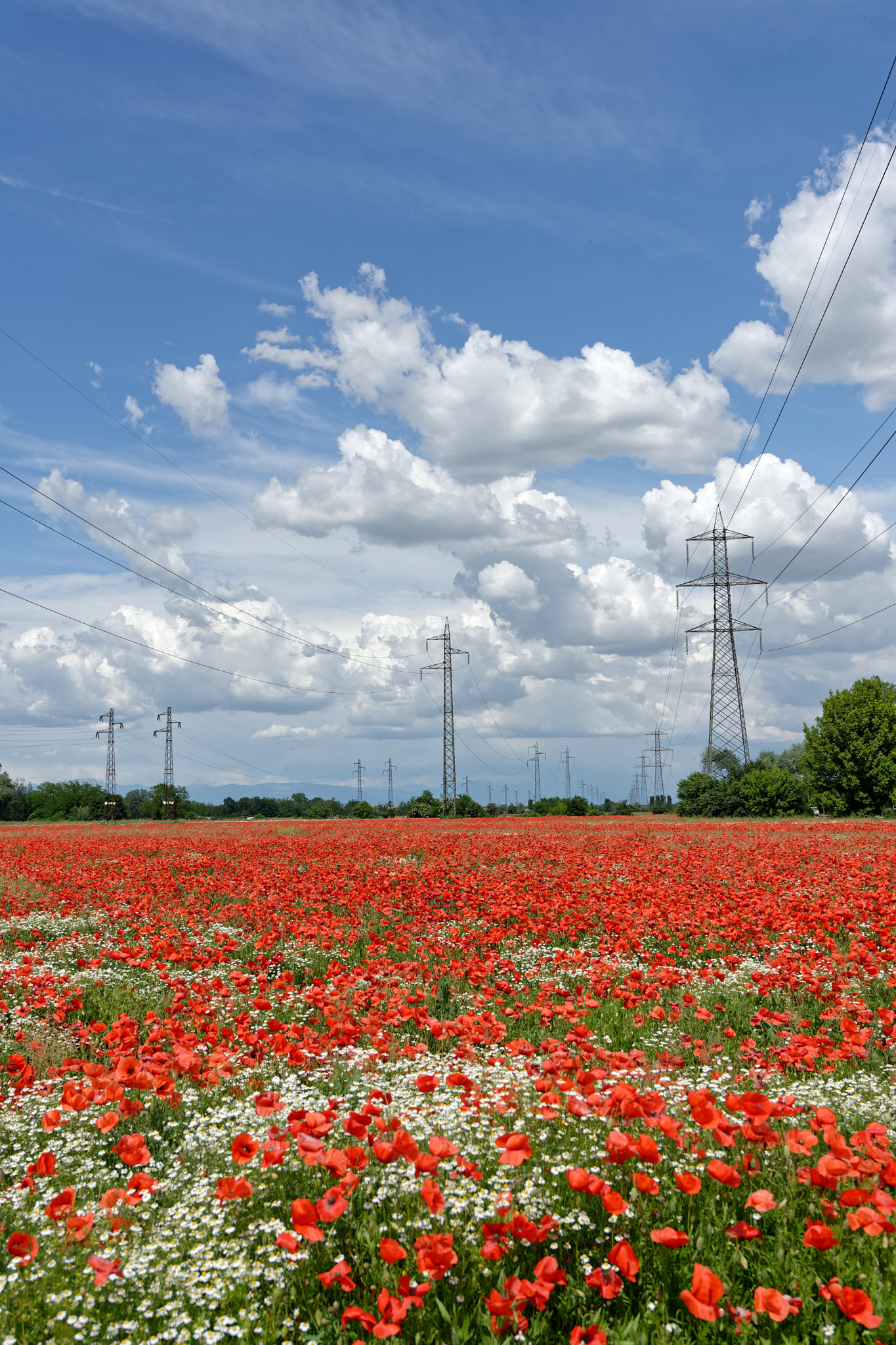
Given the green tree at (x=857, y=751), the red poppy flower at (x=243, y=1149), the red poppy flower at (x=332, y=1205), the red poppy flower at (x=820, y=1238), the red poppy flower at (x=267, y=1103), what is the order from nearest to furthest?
the red poppy flower at (x=820, y=1238)
the red poppy flower at (x=332, y=1205)
the red poppy flower at (x=243, y=1149)
the red poppy flower at (x=267, y=1103)
the green tree at (x=857, y=751)

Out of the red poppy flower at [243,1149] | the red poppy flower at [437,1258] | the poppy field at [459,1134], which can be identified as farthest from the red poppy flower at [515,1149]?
the red poppy flower at [243,1149]

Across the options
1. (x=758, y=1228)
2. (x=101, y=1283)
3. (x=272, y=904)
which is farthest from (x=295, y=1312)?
(x=272, y=904)

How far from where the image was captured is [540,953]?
901cm

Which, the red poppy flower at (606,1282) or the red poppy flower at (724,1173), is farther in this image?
the red poppy flower at (724,1173)

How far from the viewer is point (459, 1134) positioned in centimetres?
436

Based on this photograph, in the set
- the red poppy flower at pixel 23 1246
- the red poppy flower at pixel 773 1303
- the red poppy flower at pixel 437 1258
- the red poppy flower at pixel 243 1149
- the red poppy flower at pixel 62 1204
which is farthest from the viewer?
the red poppy flower at pixel 243 1149

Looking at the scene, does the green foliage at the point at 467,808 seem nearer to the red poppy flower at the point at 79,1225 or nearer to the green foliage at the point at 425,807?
the green foliage at the point at 425,807

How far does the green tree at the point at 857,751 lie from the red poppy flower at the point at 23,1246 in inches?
2114

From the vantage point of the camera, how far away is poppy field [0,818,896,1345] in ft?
10.3

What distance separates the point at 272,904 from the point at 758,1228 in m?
8.94

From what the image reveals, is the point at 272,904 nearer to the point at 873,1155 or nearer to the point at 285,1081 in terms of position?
the point at 285,1081

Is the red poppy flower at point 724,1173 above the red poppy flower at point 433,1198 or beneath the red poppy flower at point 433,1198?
above

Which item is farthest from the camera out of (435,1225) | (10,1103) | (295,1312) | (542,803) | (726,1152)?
(542,803)

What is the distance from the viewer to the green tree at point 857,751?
4941 cm
